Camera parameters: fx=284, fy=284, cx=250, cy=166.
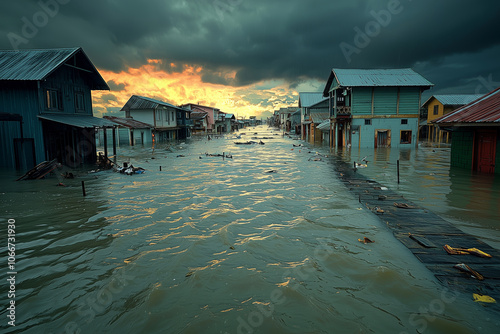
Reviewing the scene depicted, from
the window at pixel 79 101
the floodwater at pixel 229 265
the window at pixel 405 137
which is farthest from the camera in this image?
the window at pixel 405 137

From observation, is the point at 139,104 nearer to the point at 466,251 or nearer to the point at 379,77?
the point at 379,77

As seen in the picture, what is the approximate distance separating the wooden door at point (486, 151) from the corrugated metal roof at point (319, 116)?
114 feet

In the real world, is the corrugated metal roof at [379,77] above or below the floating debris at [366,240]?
above

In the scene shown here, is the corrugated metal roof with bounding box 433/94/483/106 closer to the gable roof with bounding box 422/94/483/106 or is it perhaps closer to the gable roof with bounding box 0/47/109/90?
the gable roof with bounding box 422/94/483/106

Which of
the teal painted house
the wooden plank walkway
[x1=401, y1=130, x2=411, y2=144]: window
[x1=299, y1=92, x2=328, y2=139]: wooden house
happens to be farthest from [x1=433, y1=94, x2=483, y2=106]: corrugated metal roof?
the wooden plank walkway

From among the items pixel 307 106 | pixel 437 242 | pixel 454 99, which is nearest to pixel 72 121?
pixel 437 242

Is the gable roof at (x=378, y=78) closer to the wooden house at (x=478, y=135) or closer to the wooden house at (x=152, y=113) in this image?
the wooden house at (x=478, y=135)

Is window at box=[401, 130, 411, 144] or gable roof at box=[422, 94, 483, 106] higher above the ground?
gable roof at box=[422, 94, 483, 106]

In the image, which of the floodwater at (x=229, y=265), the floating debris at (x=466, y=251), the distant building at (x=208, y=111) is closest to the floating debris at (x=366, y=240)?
the floodwater at (x=229, y=265)

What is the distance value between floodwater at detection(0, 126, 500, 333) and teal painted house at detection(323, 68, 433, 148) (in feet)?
65.4

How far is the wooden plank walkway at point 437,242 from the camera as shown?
17.8 ft

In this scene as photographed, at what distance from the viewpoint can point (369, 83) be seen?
31375mm

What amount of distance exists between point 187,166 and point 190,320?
18643mm

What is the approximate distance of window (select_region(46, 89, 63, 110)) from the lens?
19672 millimetres
